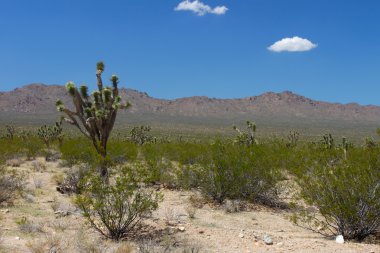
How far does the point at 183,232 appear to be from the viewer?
8.82 meters

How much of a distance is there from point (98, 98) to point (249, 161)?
5326mm

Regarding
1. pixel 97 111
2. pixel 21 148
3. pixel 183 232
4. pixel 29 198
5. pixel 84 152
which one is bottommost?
pixel 183 232

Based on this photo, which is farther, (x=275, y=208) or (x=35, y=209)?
(x=275, y=208)

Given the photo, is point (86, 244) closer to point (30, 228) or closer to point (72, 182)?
point (30, 228)

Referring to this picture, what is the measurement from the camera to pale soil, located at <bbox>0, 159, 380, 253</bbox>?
7.62 m

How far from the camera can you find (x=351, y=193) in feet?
28.1

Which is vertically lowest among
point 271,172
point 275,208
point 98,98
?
point 275,208

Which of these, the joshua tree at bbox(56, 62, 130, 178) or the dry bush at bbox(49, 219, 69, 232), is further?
the joshua tree at bbox(56, 62, 130, 178)

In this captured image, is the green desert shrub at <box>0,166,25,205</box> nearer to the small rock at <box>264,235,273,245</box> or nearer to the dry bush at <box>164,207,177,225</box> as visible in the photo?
the dry bush at <box>164,207,177,225</box>

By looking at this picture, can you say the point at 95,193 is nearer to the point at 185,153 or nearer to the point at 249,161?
the point at 249,161

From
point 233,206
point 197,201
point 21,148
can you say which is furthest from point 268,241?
point 21,148

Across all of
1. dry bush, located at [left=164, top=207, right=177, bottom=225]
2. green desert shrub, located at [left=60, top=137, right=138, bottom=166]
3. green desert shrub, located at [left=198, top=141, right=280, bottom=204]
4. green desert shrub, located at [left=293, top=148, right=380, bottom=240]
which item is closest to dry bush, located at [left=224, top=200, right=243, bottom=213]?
green desert shrub, located at [left=198, top=141, right=280, bottom=204]

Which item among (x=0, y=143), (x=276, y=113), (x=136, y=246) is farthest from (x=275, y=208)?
(x=276, y=113)

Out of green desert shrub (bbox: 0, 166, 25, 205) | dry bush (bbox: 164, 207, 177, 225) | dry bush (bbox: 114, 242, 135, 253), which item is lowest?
dry bush (bbox: 164, 207, 177, 225)
